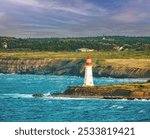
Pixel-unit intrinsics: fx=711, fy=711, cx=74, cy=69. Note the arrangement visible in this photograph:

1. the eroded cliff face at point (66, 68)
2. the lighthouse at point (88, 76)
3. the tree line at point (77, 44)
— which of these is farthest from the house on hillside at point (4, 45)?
the lighthouse at point (88, 76)

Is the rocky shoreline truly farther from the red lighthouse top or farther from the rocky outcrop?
the red lighthouse top

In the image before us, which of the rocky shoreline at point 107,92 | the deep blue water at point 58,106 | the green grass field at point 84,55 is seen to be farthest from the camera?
the rocky shoreline at point 107,92

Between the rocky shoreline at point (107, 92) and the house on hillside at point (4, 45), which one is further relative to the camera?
the rocky shoreline at point (107, 92)

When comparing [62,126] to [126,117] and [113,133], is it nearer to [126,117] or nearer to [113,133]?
[113,133]

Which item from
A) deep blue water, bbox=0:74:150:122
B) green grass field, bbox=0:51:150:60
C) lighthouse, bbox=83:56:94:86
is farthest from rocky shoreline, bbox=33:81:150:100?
green grass field, bbox=0:51:150:60


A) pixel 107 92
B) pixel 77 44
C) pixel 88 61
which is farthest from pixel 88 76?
pixel 77 44

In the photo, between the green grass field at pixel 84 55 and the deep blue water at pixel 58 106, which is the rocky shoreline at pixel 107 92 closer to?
the deep blue water at pixel 58 106
